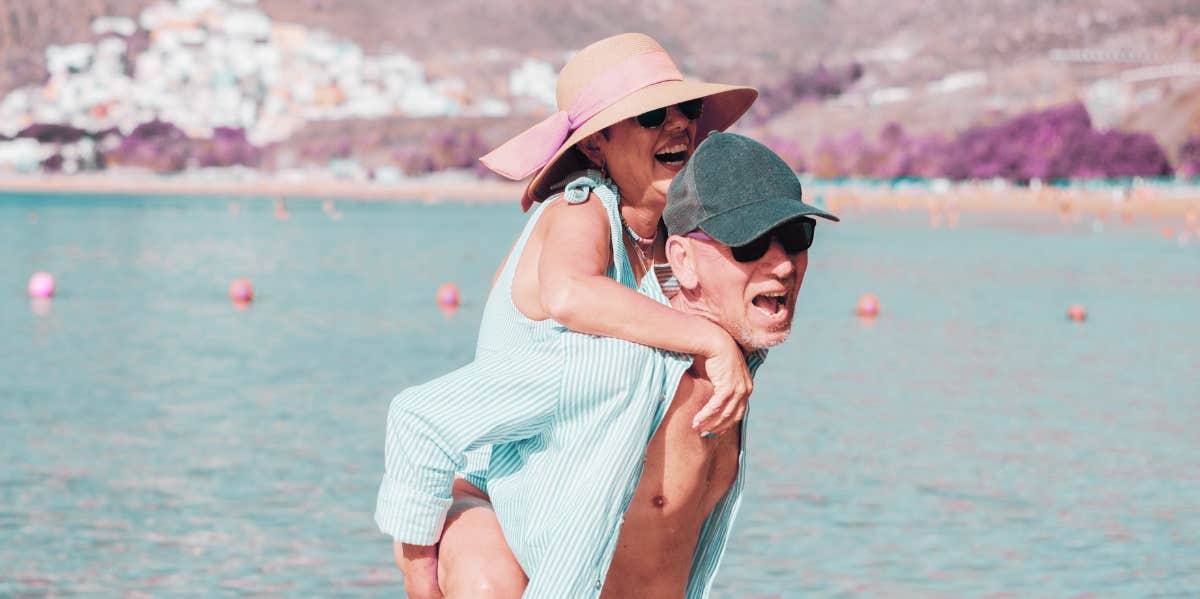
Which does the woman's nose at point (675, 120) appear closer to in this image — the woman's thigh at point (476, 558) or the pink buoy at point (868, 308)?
the woman's thigh at point (476, 558)

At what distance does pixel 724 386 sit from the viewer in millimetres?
3434

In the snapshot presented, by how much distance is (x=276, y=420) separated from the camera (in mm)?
16688

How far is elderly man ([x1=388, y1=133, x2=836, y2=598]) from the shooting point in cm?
338

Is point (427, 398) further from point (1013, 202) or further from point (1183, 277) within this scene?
point (1013, 202)

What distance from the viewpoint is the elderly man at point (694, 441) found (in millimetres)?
3377

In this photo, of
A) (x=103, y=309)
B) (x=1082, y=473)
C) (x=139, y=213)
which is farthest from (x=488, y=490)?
(x=139, y=213)

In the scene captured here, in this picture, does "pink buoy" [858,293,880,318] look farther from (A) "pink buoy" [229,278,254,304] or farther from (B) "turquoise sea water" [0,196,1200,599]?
(A) "pink buoy" [229,278,254,304]

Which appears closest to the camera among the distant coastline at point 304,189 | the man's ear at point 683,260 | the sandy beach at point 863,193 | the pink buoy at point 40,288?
the man's ear at point 683,260

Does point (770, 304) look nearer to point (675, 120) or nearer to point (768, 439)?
point (675, 120)

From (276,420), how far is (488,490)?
1326 centimetres

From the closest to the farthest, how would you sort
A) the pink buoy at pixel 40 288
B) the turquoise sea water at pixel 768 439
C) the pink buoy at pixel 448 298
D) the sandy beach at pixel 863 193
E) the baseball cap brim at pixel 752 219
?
the baseball cap brim at pixel 752 219 < the turquoise sea water at pixel 768 439 < the pink buoy at pixel 448 298 < the pink buoy at pixel 40 288 < the sandy beach at pixel 863 193

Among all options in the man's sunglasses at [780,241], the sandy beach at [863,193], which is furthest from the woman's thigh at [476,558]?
the sandy beach at [863,193]

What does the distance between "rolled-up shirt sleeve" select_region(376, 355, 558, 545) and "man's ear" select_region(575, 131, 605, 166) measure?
67cm

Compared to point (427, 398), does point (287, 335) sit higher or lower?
lower
